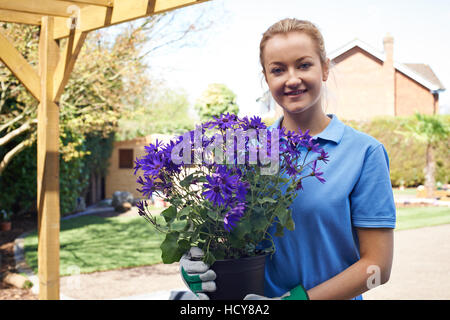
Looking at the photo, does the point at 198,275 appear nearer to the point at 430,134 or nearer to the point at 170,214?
the point at 170,214

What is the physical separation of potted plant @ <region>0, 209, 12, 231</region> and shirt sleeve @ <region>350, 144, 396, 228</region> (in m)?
8.21

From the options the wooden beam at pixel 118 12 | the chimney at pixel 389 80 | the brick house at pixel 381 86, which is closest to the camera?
the wooden beam at pixel 118 12

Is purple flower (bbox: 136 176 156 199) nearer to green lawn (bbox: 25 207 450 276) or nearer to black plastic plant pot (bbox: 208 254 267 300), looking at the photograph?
black plastic plant pot (bbox: 208 254 267 300)

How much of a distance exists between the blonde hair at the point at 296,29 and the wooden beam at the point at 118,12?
1.44 metres

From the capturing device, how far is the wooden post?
3.68m

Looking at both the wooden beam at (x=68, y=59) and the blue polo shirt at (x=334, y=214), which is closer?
the blue polo shirt at (x=334, y=214)

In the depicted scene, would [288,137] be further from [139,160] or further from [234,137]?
[139,160]

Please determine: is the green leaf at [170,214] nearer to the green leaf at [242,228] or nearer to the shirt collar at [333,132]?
the green leaf at [242,228]

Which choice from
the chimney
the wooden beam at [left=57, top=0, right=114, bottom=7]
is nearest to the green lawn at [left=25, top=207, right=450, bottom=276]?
the wooden beam at [left=57, top=0, right=114, bottom=7]

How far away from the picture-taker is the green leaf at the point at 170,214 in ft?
3.42

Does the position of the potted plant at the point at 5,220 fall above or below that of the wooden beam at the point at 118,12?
below

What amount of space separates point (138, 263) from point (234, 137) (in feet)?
17.2

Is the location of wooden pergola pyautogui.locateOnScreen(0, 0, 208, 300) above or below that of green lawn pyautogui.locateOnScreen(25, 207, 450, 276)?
above

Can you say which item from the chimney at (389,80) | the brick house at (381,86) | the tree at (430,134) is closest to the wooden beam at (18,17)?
the tree at (430,134)
